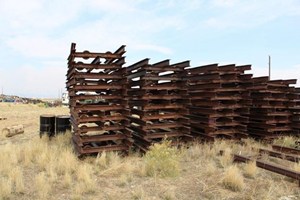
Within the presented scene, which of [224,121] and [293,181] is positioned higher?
[224,121]

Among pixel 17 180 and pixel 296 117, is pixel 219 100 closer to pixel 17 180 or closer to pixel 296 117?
pixel 296 117

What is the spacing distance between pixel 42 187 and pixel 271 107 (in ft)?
30.5

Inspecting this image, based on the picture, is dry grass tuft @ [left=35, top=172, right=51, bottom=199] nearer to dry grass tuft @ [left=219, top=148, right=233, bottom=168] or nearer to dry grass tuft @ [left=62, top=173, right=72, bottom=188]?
dry grass tuft @ [left=62, top=173, right=72, bottom=188]

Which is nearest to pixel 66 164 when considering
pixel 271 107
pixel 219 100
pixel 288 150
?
pixel 219 100

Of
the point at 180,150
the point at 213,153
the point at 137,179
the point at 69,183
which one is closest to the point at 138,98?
the point at 180,150

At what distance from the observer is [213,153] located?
8844mm

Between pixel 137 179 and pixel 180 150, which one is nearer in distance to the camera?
pixel 137 179

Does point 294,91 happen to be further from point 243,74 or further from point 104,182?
point 104,182

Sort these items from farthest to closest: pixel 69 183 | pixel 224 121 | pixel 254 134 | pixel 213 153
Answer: pixel 254 134
pixel 224 121
pixel 213 153
pixel 69 183

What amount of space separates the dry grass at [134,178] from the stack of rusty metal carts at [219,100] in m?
2.13

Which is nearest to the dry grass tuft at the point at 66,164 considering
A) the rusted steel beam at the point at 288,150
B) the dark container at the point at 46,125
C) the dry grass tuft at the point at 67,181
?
the dry grass tuft at the point at 67,181

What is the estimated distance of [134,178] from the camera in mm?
6684

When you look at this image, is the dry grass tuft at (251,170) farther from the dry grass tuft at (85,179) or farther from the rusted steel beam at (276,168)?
the dry grass tuft at (85,179)

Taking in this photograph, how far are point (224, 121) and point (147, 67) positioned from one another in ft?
12.3
